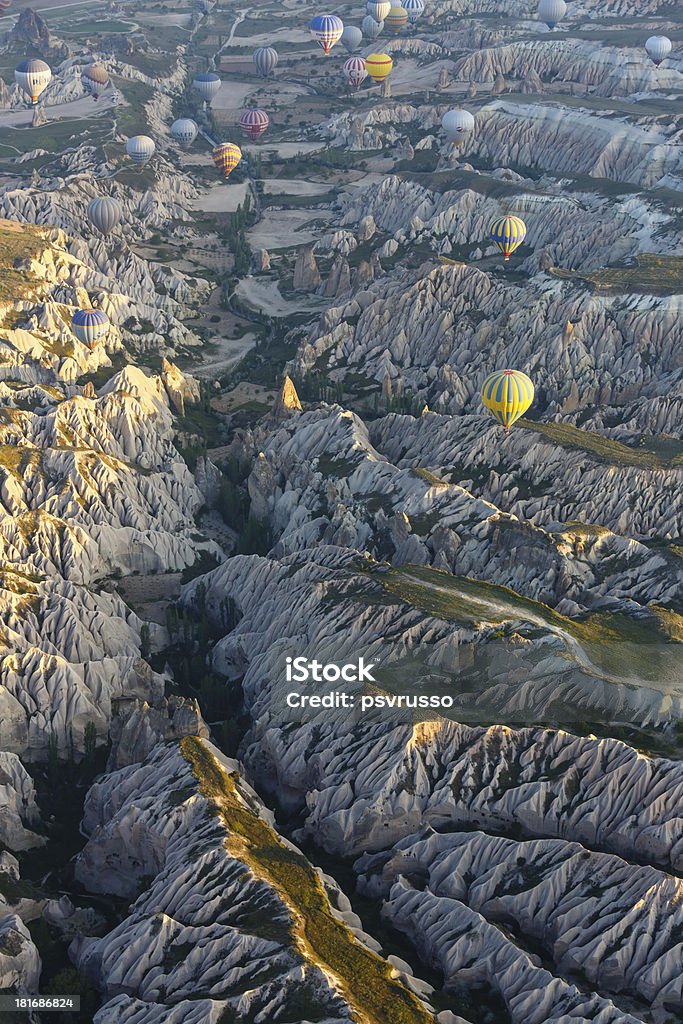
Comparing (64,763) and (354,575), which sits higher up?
(354,575)

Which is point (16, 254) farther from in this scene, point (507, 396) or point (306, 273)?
point (507, 396)

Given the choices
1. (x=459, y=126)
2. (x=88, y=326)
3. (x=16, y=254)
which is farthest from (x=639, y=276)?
(x=16, y=254)

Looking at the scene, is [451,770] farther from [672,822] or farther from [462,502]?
[462,502]

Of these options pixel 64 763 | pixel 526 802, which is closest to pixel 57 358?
pixel 64 763

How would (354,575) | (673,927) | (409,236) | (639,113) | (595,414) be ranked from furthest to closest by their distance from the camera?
(639,113), (409,236), (595,414), (354,575), (673,927)

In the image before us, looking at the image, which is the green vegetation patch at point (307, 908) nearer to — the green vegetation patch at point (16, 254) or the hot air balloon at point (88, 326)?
the hot air balloon at point (88, 326)

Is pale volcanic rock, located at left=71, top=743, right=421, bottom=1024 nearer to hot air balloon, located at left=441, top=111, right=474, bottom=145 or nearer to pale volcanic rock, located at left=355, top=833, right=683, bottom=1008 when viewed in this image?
pale volcanic rock, located at left=355, top=833, right=683, bottom=1008
